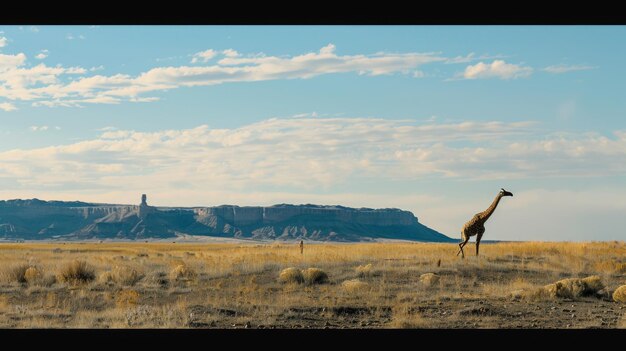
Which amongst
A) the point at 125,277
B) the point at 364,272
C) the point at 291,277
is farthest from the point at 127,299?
the point at 364,272

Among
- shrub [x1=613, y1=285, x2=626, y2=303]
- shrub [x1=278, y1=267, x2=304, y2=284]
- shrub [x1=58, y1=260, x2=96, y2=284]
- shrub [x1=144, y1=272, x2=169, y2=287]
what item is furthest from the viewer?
shrub [x1=58, y1=260, x2=96, y2=284]

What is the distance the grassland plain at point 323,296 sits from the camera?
16703mm

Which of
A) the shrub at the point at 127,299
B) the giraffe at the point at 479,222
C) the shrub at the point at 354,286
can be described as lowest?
the shrub at the point at 127,299

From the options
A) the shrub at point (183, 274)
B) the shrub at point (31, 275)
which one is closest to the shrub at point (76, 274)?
the shrub at point (31, 275)

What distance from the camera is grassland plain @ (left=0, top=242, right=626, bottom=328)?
16.7m

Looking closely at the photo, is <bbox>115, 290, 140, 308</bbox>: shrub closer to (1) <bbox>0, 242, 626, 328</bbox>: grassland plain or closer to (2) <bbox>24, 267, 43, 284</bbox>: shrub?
(1) <bbox>0, 242, 626, 328</bbox>: grassland plain

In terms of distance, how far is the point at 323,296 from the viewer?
20.4 metres

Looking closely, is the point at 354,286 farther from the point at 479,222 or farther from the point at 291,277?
the point at 479,222

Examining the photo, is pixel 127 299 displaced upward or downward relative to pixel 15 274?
downward

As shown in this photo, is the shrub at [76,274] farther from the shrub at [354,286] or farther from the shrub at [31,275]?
the shrub at [354,286]

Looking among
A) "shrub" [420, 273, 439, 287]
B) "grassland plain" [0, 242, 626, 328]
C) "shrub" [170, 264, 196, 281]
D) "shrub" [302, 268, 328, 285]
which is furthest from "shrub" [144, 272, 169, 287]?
"shrub" [420, 273, 439, 287]
